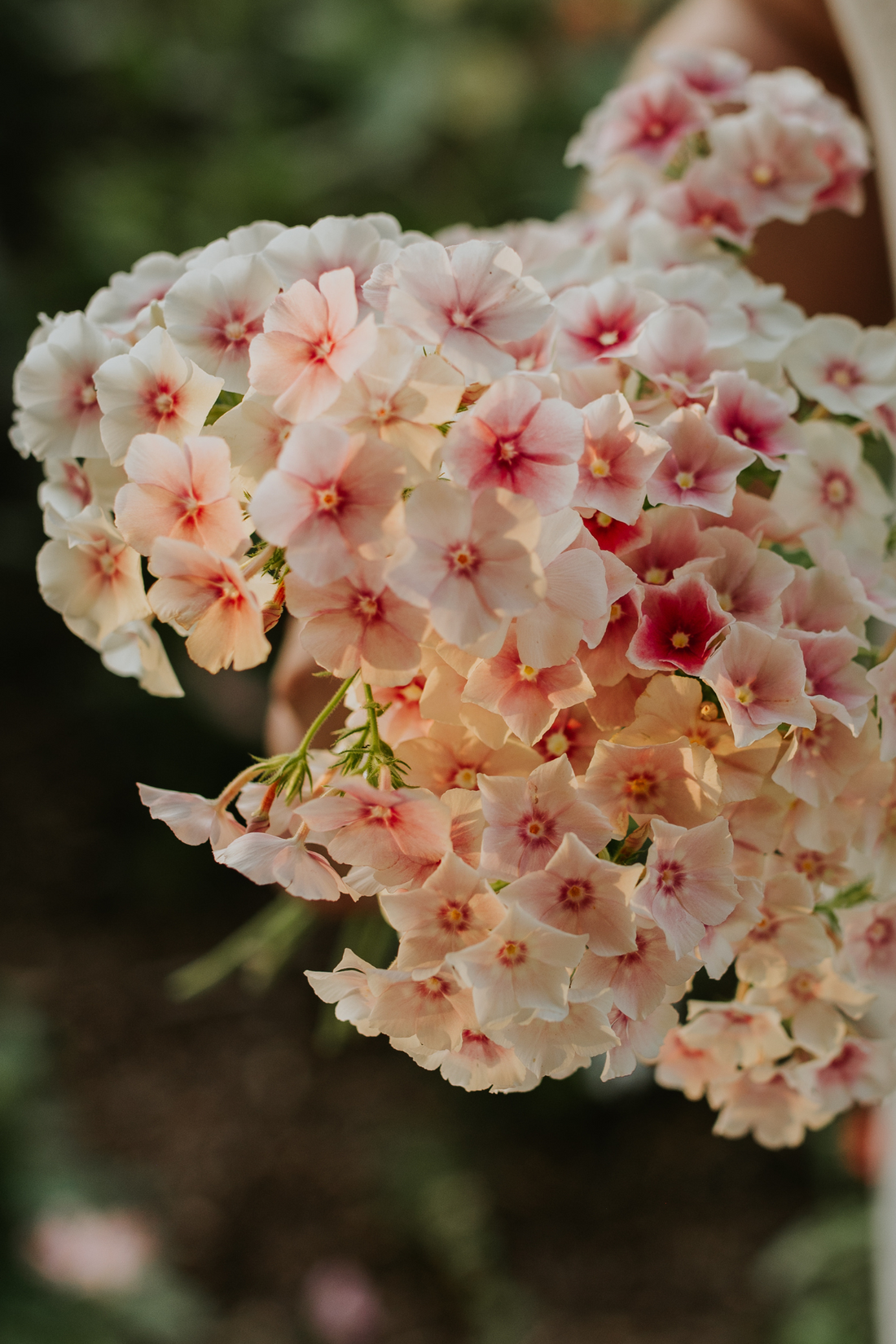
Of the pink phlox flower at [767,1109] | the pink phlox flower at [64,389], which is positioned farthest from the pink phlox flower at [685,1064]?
the pink phlox flower at [64,389]

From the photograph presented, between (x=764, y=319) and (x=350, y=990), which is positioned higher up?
(x=764, y=319)

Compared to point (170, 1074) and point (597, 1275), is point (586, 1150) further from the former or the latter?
point (170, 1074)

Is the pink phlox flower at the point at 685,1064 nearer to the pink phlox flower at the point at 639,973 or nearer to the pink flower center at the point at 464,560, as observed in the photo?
the pink phlox flower at the point at 639,973

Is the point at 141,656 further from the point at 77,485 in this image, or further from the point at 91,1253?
the point at 91,1253

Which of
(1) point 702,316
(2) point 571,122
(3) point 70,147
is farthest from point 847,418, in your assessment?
(3) point 70,147

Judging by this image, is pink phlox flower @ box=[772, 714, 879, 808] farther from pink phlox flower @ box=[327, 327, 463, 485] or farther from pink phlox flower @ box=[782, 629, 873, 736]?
pink phlox flower @ box=[327, 327, 463, 485]

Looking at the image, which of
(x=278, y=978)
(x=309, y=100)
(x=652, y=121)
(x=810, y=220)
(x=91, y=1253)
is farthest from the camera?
(x=309, y=100)

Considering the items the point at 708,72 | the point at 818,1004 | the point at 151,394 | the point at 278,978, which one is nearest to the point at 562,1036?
the point at 818,1004
